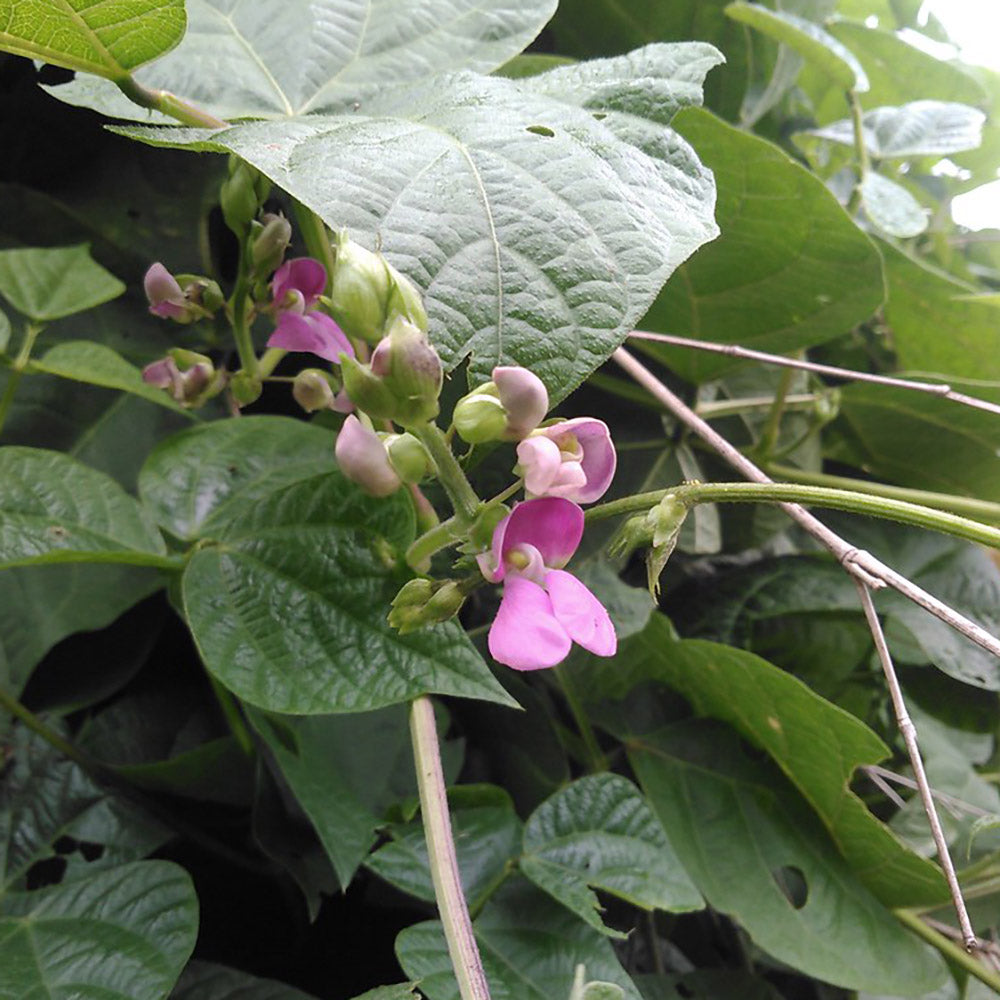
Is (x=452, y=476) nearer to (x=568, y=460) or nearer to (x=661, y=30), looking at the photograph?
(x=568, y=460)

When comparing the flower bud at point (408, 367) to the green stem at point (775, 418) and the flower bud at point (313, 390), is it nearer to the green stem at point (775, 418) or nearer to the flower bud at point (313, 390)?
the flower bud at point (313, 390)

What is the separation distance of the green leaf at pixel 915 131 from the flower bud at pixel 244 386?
57cm

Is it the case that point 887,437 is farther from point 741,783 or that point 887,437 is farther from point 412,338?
point 412,338

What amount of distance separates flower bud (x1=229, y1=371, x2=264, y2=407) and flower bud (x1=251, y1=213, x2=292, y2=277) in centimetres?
6

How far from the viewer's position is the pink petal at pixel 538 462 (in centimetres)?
32

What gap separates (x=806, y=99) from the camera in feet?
3.25

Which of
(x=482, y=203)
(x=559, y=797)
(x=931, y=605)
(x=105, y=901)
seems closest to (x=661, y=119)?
(x=482, y=203)

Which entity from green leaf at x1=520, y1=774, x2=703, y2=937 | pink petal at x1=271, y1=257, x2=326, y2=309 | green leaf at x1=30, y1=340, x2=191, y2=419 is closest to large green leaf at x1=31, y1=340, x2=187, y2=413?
green leaf at x1=30, y1=340, x2=191, y2=419

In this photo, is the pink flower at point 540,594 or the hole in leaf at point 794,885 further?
the hole in leaf at point 794,885

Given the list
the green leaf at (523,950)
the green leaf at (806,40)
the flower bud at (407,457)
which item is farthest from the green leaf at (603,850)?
the green leaf at (806,40)

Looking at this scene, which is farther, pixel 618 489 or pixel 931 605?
pixel 618 489

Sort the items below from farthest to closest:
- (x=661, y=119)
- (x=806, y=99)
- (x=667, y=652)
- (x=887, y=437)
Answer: (x=806, y=99) < (x=887, y=437) < (x=667, y=652) < (x=661, y=119)

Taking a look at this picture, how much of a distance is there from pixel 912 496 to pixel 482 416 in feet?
1.44

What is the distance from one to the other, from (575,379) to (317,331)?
20 centimetres
